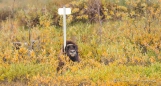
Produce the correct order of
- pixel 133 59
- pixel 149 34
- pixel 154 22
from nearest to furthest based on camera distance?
pixel 133 59 < pixel 149 34 < pixel 154 22

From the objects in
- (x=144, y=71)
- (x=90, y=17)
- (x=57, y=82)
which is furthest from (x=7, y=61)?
(x=90, y=17)

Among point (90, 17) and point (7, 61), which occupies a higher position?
point (90, 17)

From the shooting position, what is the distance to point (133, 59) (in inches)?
319

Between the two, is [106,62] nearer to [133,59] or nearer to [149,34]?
[133,59]

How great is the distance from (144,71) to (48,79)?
1.87 m

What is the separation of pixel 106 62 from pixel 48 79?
114 inches

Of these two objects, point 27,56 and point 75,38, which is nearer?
point 27,56

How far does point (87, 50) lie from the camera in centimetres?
1108

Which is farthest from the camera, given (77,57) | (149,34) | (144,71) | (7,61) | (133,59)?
(149,34)

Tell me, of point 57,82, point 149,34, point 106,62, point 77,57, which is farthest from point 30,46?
point 57,82

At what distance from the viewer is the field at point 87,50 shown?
6.94 m

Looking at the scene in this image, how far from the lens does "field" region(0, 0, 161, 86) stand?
694cm

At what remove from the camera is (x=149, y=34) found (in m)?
11.0

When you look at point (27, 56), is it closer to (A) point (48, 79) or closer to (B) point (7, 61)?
(B) point (7, 61)
